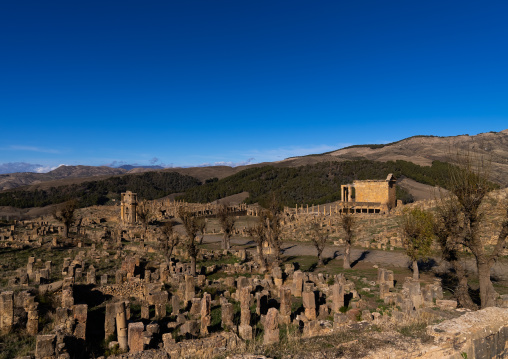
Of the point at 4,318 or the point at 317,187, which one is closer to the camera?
the point at 4,318

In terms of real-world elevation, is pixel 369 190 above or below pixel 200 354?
above

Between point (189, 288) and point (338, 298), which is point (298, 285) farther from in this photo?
point (189, 288)

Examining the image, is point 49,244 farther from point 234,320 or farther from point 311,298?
point 311,298

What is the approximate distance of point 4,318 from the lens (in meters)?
11.2

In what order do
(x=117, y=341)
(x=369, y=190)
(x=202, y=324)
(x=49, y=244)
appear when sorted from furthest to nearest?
1. (x=369, y=190)
2. (x=49, y=244)
3. (x=202, y=324)
4. (x=117, y=341)

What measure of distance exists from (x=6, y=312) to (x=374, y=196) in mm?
46556

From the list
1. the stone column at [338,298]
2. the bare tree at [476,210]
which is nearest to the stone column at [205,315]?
the stone column at [338,298]

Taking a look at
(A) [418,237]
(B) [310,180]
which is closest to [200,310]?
(A) [418,237]

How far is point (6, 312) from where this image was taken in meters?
11.2

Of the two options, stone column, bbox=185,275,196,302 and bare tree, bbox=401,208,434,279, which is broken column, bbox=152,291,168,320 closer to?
stone column, bbox=185,275,196,302

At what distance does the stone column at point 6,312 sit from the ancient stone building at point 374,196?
4335cm

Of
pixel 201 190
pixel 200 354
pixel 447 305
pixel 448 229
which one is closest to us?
pixel 200 354

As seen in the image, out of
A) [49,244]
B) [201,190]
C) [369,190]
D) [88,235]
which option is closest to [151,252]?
[49,244]

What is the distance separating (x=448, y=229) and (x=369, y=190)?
36.6 metres
